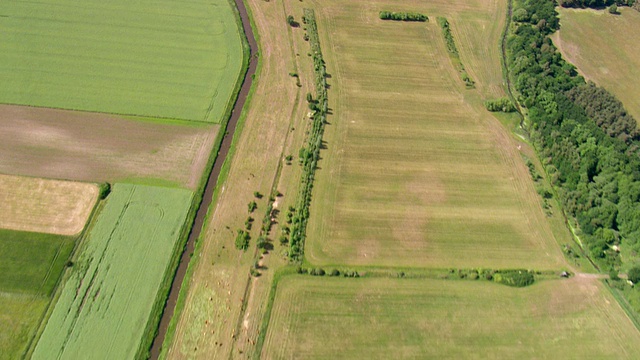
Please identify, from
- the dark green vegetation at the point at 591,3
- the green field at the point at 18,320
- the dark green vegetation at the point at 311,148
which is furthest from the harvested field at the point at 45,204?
the dark green vegetation at the point at 591,3

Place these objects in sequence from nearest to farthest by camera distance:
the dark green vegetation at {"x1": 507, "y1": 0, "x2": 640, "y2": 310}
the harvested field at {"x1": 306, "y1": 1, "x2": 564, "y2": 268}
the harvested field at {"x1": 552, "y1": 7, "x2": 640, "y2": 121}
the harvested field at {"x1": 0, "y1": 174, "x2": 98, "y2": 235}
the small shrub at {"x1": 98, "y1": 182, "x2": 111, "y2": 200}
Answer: the harvested field at {"x1": 0, "y1": 174, "x2": 98, "y2": 235}
the small shrub at {"x1": 98, "y1": 182, "x2": 111, "y2": 200}
the harvested field at {"x1": 306, "y1": 1, "x2": 564, "y2": 268}
the dark green vegetation at {"x1": 507, "y1": 0, "x2": 640, "y2": 310}
the harvested field at {"x1": 552, "y1": 7, "x2": 640, "y2": 121}

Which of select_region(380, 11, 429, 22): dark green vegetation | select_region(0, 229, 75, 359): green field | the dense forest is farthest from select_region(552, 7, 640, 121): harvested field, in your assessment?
select_region(0, 229, 75, 359): green field

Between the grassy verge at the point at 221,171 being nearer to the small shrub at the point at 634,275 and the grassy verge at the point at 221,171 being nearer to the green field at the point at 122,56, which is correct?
the green field at the point at 122,56

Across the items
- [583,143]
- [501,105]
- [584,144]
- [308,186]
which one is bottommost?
[308,186]

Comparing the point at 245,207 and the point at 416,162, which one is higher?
the point at 416,162

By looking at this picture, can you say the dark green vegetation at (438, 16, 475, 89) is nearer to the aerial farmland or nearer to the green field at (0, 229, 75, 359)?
the aerial farmland

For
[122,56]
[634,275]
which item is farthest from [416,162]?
[122,56]

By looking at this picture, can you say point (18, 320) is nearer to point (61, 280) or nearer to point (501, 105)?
point (61, 280)
